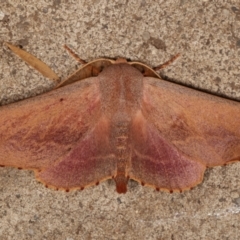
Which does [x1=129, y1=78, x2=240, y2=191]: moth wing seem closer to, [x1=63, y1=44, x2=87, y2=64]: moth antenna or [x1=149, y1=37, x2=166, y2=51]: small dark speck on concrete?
[x1=149, y1=37, x2=166, y2=51]: small dark speck on concrete

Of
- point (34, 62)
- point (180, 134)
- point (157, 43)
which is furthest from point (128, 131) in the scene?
point (34, 62)

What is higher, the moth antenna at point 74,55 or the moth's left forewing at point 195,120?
the moth antenna at point 74,55

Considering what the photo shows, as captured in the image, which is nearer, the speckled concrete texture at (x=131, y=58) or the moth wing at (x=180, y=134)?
the moth wing at (x=180, y=134)

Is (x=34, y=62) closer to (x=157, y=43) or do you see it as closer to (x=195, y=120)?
(x=157, y=43)

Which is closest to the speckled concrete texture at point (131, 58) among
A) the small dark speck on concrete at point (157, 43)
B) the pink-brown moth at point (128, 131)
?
the small dark speck on concrete at point (157, 43)

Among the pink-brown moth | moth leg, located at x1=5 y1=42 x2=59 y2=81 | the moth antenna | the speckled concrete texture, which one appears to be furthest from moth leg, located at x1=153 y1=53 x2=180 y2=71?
moth leg, located at x1=5 y1=42 x2=59 y2=81

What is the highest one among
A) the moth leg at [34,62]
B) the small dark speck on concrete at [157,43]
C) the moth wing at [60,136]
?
the small dark speck on concrete at [157,43]

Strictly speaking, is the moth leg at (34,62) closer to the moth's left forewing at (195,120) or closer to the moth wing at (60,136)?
the moth wing at (60,136)
